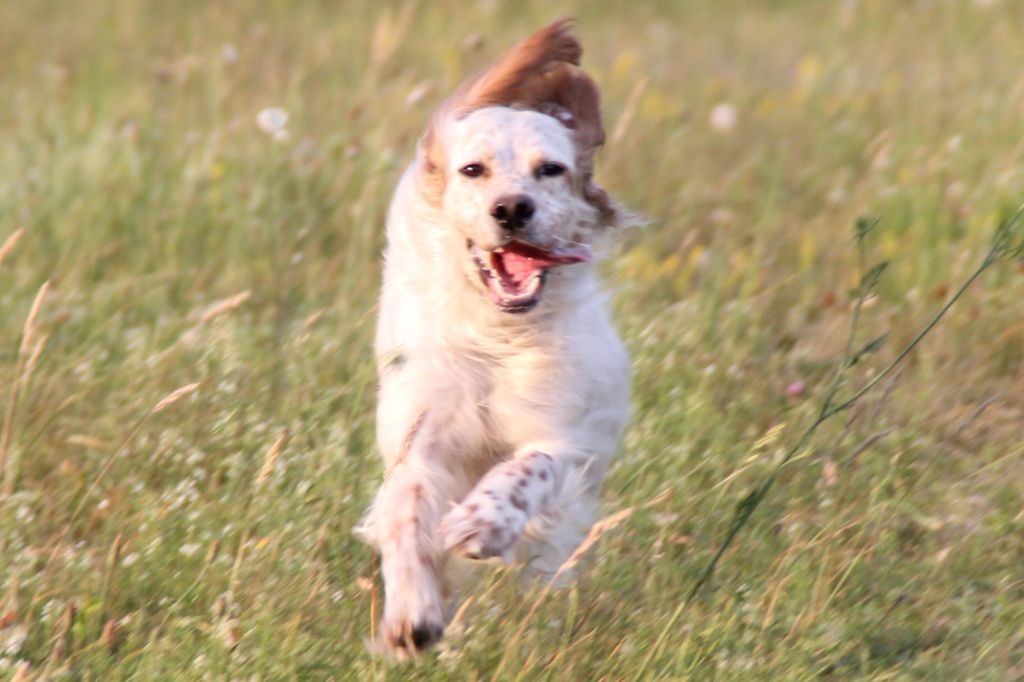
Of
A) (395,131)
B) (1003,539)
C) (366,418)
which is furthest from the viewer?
(395,131)

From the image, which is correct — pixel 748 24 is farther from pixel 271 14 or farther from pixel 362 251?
pixel 362 251

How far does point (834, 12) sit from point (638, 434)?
19.5ft

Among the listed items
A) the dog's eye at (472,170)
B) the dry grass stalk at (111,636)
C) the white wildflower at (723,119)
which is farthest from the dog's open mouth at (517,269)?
the white wildflower at (723,119)

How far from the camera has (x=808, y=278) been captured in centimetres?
513

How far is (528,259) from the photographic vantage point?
3213mm

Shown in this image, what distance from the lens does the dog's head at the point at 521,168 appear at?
3164 millimetres

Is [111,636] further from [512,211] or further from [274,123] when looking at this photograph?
[274,123]

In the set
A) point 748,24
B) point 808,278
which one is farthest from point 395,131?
point 748,24

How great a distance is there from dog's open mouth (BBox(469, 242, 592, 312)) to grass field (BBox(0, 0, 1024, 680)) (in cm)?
38

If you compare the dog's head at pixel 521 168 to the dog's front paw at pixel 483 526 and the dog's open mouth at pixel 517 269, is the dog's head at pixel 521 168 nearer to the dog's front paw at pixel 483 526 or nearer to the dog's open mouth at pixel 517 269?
the dog's open mouth at pixel 517 269

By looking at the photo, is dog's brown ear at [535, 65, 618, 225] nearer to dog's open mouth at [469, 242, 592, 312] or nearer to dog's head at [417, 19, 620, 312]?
dog's head at [417, 19, 620, 312]

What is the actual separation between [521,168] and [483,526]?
820 millimetres

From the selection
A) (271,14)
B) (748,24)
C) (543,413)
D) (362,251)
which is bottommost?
(271,14)

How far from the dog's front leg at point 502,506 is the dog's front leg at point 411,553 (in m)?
0.07
